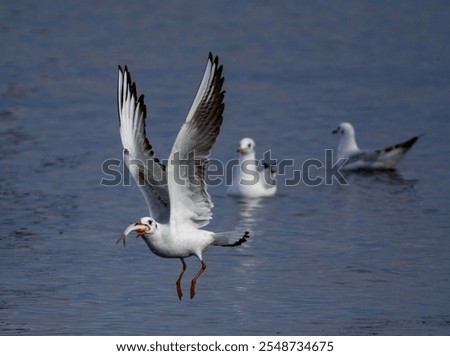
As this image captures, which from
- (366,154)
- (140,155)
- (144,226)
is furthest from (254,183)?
(144,226)

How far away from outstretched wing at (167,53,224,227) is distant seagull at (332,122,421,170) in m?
7.21

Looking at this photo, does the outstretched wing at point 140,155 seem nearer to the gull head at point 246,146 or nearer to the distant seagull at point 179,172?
the distant seagull at point 179,172

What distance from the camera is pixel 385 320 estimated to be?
1045 cm

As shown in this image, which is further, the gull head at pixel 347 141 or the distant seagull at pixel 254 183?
the gull head at pixel 347 141

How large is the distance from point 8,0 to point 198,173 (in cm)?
1964

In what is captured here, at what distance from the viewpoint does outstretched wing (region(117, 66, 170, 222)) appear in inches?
405

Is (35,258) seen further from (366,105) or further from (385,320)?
(366,105)

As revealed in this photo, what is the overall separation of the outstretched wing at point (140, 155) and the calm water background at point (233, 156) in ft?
3.21

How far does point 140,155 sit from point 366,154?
292 inches

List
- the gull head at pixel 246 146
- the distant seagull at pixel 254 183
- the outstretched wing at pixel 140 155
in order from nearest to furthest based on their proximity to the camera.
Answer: the outstretched wing at pixel 140 155 < the distant seagull at pixel 254 183 < the gull head at pixel 246 146

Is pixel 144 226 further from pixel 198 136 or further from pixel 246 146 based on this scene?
pixel 246 146

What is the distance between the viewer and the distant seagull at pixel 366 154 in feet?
56.3

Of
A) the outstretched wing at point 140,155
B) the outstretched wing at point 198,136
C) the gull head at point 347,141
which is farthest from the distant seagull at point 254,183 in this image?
the outstretched wing at point 198,136

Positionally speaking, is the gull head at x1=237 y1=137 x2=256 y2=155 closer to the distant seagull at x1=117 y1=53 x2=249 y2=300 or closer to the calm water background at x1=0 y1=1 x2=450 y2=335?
the calm water background at x1=0 y1=1 x2=450 y2=335
